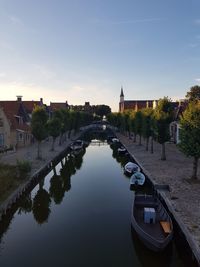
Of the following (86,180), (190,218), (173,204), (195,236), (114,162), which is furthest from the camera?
(114,162)

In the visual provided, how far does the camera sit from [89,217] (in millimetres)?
27969

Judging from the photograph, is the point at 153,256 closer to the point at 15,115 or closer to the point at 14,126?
the point at 14,126

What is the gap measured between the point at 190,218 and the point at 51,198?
1737 centimetres

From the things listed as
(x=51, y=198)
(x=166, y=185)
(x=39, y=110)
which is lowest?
(x=51, y=198)

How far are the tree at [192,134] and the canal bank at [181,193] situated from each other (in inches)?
123

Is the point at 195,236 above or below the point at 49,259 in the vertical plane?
above

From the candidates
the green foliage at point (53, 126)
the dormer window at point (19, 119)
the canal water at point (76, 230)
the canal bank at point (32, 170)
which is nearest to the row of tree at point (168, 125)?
the canal water at point (76, 230)

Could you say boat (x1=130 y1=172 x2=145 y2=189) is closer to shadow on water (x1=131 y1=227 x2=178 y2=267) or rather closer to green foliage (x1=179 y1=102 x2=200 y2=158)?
green foliage (x1=179 y1=102 x2=200 y2=158)

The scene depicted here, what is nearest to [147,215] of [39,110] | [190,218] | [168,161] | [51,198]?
[190,218]

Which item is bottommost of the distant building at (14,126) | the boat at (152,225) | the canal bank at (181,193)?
the boat at (152,225)

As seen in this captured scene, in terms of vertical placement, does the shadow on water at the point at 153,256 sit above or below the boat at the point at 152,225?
below

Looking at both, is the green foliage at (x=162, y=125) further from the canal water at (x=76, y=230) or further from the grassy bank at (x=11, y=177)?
the grassy bank at (x=11, y=177)

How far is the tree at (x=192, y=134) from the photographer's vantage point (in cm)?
3366

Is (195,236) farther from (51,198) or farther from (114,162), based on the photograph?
(114,162)
